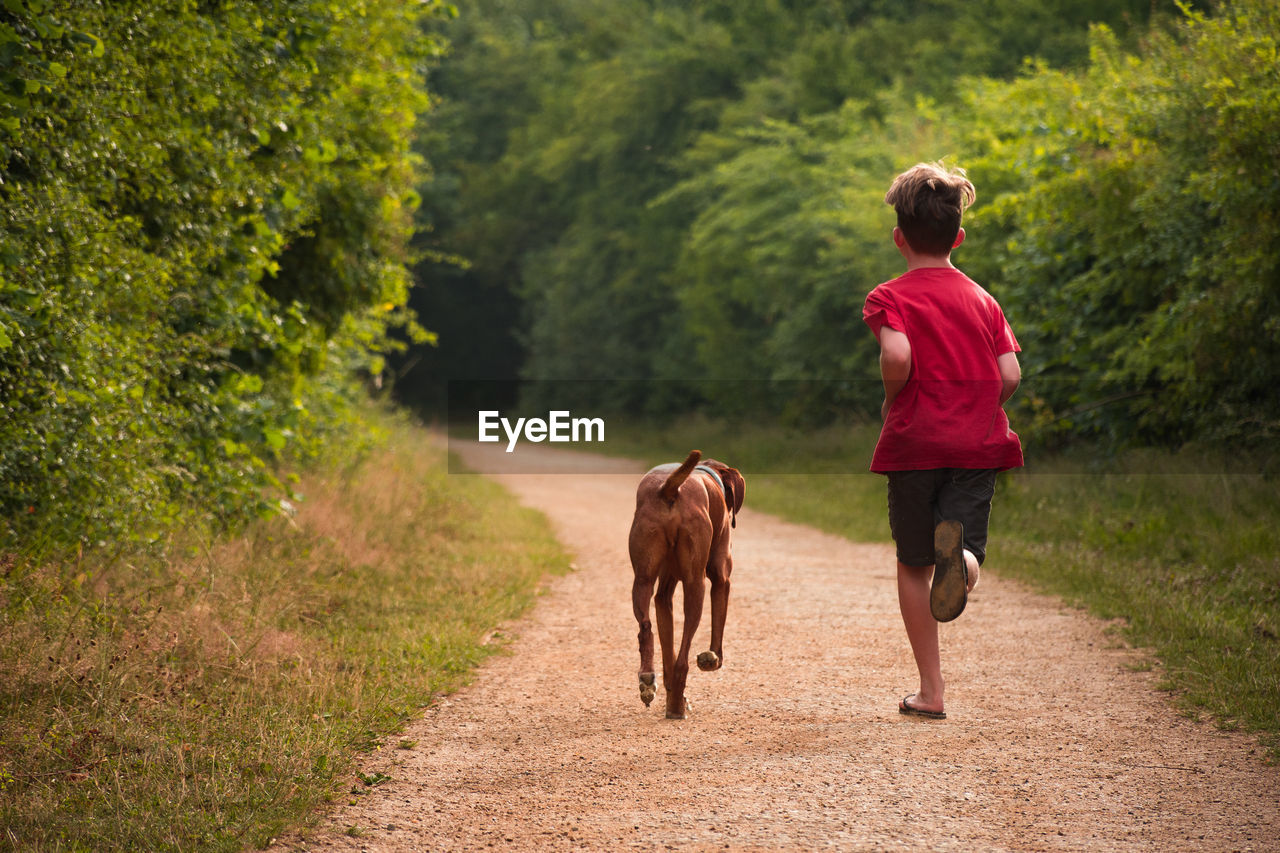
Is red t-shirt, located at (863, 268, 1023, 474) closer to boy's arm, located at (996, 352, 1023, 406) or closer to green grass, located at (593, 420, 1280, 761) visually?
boy's arm, located at (996, 352, 1023, 406)

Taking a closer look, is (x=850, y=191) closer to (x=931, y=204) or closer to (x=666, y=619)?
(x=931, y=204)

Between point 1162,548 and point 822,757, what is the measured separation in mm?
5556

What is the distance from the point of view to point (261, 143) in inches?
321

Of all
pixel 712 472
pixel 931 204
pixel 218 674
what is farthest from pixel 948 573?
pixel 218 674

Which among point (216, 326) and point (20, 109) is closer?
point (20, 109)

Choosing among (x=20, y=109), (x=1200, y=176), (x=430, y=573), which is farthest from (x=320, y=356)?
(x=1200, y=176)

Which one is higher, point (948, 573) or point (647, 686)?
point (948, 573)

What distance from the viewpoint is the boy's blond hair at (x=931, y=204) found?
4418mm

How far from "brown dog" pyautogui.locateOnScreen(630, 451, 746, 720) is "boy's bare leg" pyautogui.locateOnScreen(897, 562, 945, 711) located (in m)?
0.77

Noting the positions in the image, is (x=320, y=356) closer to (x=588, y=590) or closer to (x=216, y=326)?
(x=216, y=326)

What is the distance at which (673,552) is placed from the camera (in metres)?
4.49

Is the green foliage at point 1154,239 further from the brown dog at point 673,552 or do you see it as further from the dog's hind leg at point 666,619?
the dog's hind leg at point 666,619

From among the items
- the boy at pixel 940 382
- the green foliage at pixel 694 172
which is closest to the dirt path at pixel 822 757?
the boy at pixel 940 382

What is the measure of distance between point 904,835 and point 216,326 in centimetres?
629
